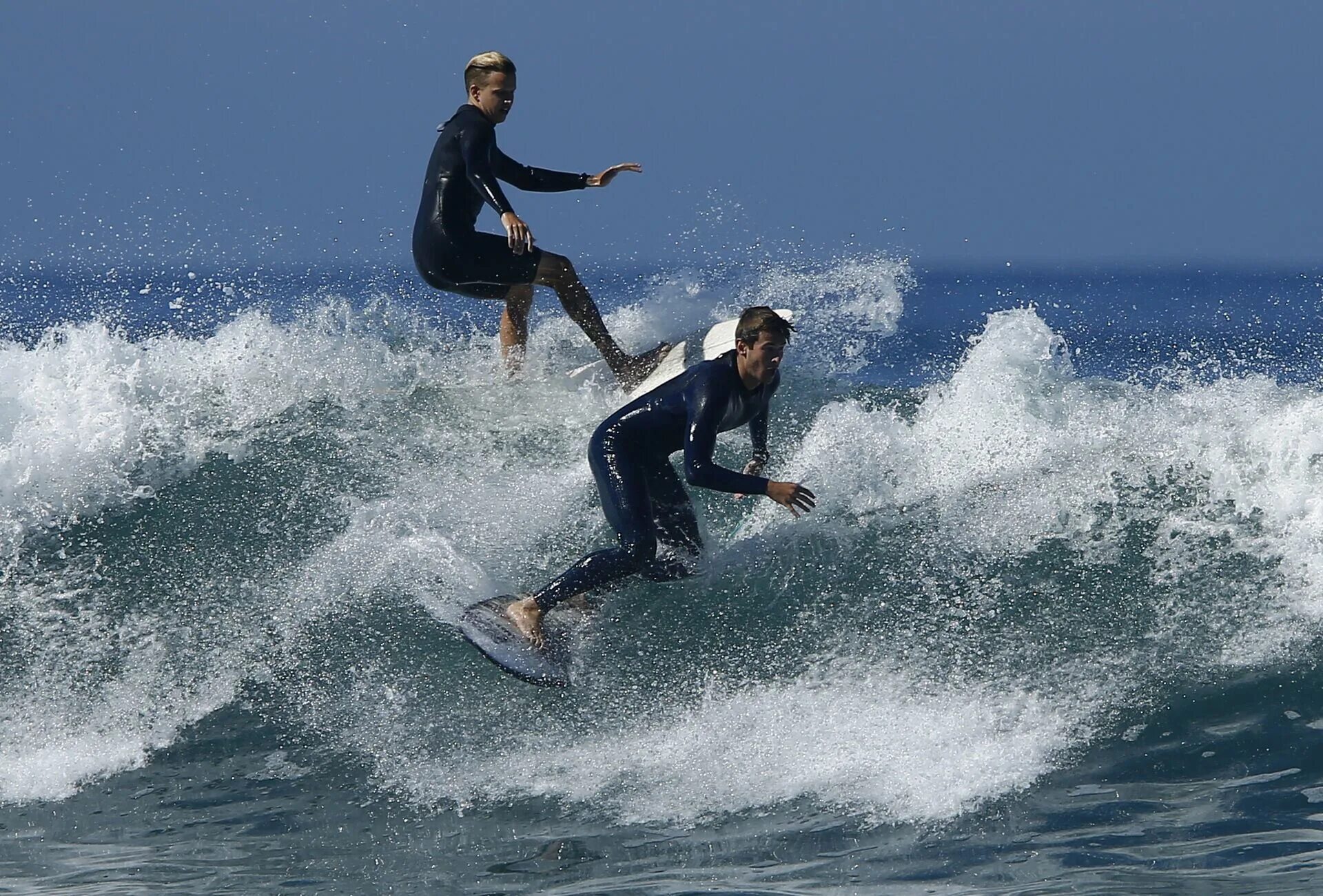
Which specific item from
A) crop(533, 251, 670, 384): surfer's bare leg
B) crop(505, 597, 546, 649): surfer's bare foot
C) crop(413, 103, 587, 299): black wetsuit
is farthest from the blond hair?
crop(505, 597, 546, 649): surfer's bare foot

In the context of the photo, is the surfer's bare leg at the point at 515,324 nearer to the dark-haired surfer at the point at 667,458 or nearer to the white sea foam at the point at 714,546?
the white sea foam at the point at 714,546

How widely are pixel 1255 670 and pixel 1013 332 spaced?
10.2 ft

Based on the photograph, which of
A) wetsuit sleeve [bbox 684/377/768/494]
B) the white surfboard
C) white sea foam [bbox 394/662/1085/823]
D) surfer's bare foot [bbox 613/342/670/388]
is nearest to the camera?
white sea foam [bbox 394/662/1085/823]

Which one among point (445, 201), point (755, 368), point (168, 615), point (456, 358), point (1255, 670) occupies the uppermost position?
point (445, 201)

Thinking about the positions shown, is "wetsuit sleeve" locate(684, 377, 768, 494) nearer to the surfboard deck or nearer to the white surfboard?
the surfboard deck

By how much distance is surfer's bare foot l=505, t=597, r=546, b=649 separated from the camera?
18.1 feet

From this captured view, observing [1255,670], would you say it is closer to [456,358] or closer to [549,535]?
[549,535]

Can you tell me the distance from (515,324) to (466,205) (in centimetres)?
96

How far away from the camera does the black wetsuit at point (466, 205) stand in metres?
7.09

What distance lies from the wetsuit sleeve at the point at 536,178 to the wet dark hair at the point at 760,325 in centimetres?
224

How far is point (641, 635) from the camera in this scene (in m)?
5.94

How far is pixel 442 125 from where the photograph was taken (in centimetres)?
725

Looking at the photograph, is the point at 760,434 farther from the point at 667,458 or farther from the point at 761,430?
the point at 667,458

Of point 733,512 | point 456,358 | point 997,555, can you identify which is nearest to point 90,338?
point 456,358
